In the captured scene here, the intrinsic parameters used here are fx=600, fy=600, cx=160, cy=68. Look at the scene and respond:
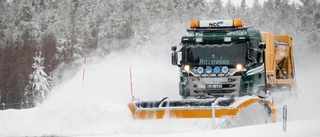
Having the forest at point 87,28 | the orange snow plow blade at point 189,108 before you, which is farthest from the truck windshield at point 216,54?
the forest at point 87,28

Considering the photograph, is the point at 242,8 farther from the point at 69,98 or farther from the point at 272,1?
the point at 69,98

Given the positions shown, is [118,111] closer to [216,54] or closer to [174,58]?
[174,58]

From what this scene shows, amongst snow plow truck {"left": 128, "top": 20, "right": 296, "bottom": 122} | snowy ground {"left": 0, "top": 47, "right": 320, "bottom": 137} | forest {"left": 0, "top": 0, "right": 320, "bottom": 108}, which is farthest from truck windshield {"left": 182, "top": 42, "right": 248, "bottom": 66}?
forest {"left": 0, "top": 0, "right": 320, "bottom": 108}

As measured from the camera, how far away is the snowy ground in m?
14.7

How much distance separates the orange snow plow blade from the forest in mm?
39698

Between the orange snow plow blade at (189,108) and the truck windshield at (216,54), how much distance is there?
147 centimetres

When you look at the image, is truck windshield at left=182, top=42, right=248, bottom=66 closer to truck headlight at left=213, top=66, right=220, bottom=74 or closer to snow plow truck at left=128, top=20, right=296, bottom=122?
snow plow truck at left=128, top=20, right=296, bottom=122

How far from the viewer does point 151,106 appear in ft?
50.7

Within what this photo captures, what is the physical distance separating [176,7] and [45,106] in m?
85.3

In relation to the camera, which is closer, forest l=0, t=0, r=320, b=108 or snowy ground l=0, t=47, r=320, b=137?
snowy ground l=0, t=47, r=320, b=137

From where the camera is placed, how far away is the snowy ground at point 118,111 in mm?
14680

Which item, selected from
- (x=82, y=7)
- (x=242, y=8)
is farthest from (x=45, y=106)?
(x=242, y=8)

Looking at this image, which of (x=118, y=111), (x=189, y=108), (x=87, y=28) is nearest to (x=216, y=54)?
(x=189, y=108)

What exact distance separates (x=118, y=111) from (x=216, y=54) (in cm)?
315
